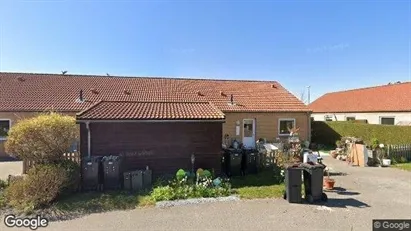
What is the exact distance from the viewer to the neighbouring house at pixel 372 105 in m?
22.8

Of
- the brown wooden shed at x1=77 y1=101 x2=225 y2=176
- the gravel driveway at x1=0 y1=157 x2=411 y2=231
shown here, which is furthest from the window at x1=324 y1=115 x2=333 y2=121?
the brown wooden shed at x1=77 y1=101 x2=225 y2=176

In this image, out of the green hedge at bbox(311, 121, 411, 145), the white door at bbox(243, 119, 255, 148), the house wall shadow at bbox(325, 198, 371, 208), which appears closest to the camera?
the house wall shadow at bbox(325, 198, 371, 208)

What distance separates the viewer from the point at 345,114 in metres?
28.5

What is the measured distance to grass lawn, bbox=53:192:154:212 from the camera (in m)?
7.07

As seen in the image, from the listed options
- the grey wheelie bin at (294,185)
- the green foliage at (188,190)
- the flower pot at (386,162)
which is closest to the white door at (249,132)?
the flower pot at (386,162)

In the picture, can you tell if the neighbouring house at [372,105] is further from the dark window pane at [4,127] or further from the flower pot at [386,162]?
the dark window pane at [4,127]

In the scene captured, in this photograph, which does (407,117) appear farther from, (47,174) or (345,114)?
(47,174)

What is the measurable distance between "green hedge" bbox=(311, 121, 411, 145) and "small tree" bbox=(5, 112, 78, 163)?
1761 cm

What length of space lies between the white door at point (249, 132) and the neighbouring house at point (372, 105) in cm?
1261

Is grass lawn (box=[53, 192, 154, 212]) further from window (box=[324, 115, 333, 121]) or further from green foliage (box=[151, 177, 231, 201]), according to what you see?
window (box=[324, 115, 333, 121])

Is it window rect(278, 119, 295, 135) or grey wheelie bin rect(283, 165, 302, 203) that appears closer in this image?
grey wheelie bin rect(283, 165, 302, 203)

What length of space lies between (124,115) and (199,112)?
2.86 metres

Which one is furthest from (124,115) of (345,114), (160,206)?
(345,114)

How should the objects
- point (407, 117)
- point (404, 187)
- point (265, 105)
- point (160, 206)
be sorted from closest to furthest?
point (160, 206) < point (404, 187) < point (265, 105) < point (407, 117)
